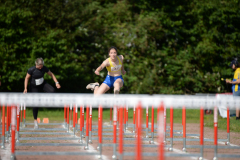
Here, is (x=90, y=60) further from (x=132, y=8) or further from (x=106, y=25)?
(x=132, y=8)

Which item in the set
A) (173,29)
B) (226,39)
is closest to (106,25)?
(173,29)

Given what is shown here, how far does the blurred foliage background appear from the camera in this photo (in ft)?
84.0

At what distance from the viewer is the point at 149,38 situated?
2697cm

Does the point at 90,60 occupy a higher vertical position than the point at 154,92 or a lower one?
higher

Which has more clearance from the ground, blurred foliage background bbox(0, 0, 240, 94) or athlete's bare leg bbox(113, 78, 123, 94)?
blurred foliage background bbox(0, 0, 240, 94)

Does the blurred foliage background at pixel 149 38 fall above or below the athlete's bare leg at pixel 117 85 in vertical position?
above

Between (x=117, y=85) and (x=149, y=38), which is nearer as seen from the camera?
(x=117, y=85)

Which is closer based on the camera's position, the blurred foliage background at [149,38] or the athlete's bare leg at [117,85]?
the athlete's bare leg at [117,85]

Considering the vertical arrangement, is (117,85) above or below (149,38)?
below

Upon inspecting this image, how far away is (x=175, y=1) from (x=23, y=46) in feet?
39.5

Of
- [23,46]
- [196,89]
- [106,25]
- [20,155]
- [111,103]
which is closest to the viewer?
[111,103]

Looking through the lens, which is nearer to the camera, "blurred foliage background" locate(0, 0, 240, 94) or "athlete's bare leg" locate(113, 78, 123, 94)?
"athlete's bare leg" locate(113, 78, 123, 94)

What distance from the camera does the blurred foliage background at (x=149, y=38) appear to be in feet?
84.0

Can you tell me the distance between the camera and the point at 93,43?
2808cm
